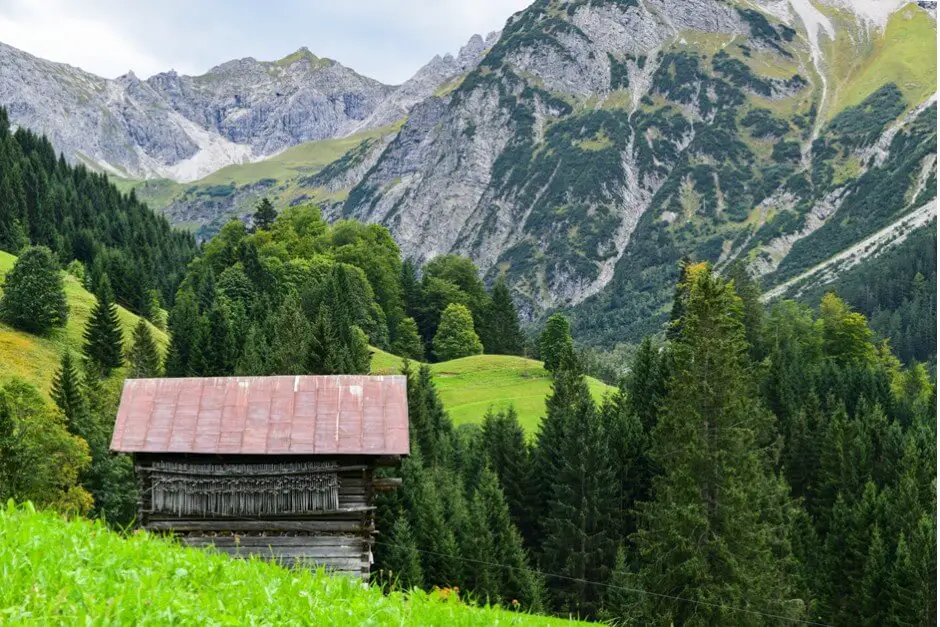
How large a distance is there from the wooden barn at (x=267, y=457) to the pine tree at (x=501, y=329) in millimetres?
98621

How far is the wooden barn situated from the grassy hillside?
42.8ft

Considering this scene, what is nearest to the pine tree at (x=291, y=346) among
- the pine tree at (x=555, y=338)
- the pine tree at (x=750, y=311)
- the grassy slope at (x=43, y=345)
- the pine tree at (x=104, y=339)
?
the pine tree at (x=104, y=339)

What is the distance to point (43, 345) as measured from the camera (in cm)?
7275

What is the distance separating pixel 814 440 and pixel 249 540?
194 feet

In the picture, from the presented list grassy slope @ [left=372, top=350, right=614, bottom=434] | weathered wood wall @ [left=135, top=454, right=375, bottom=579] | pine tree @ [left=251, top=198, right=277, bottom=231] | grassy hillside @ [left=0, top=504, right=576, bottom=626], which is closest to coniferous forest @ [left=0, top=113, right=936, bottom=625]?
grassy hillside @ [left=0, top=504, right=576, bottom=626]

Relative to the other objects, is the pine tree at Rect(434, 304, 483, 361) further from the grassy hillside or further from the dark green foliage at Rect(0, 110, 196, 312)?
the grassy hillside

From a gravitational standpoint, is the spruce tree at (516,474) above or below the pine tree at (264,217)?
below

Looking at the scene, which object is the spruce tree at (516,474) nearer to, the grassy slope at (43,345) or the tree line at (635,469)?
the tree line at (635,469)

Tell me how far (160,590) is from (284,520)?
1731cm

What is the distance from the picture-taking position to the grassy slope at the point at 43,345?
65.6 meters

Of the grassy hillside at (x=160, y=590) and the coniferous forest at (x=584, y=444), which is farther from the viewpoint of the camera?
the coniferous forest at (x=584, y=444)

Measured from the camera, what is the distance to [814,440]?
72375 mm

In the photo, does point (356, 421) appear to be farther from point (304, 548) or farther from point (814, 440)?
point (814, 440)

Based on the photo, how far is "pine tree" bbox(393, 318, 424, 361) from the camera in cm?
11531
